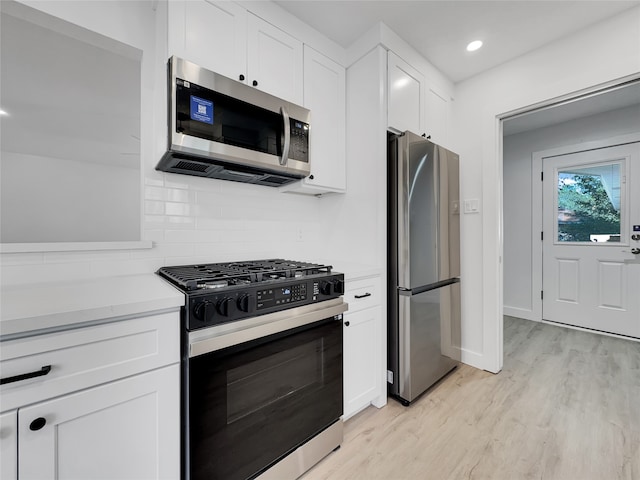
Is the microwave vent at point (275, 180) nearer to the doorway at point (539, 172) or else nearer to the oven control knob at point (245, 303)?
the oven control knob at point (245, 303)

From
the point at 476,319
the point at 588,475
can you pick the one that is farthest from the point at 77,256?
the point at 476,319

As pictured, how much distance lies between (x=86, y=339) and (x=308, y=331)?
0.85 m

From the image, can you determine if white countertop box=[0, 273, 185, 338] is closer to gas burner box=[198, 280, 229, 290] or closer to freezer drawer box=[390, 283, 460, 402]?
gas burner box=[198, 280, 229, 290]

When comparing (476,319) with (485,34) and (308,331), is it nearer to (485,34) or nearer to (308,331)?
(308,331)

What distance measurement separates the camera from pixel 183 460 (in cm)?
103

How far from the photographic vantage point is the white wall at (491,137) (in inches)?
78.8

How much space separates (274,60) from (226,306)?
4.90 feet

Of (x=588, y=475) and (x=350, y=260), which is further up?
(x=350, y=260)

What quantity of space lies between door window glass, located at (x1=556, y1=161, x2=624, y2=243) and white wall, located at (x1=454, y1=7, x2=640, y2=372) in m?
1.92

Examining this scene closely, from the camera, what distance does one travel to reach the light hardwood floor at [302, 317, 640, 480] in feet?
4.62

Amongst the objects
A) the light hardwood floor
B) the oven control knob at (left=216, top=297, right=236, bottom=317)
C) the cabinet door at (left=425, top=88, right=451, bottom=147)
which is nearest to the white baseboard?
the light hardwood floor

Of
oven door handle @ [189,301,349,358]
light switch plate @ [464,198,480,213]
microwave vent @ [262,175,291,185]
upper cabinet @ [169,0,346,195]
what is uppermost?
upper cabinet @ [169,0,346,195]

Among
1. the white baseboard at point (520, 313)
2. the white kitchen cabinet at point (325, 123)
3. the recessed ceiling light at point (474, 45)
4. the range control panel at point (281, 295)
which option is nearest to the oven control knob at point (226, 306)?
the range control panel at point (281, 295)

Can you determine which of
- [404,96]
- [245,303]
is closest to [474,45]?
[404,96]
